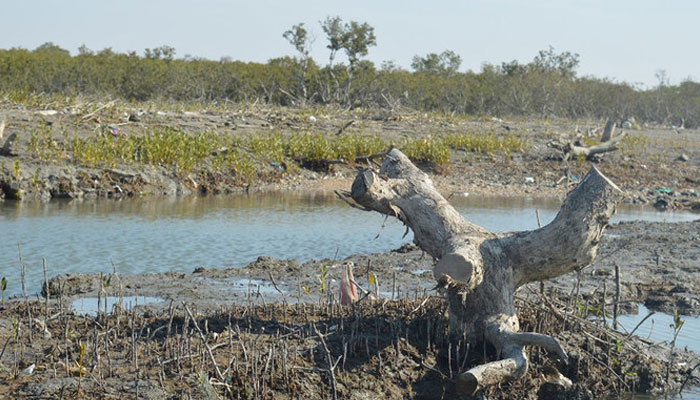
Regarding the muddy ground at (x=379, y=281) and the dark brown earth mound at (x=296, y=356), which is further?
the muddy ground at (x=379, y=281)

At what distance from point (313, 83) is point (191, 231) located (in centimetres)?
2004

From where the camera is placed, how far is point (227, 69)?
31766 millimetres

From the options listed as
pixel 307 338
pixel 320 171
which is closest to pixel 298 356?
pixel 307 338

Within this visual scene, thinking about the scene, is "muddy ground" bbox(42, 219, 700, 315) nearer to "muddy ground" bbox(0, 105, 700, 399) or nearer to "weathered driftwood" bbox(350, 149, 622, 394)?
"muddy ground" bbox(0, 105, 700, 399)

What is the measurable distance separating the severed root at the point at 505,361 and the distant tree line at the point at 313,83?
19.8 meters

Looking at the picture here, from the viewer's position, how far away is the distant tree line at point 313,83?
1091 inches

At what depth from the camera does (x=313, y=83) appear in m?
31.5

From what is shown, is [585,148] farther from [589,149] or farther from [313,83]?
[313,83]

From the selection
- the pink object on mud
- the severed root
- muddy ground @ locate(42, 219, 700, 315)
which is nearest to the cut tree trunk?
muddy ground @ locate(42, 219, 700, 315)

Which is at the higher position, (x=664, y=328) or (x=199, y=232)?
(x=664, y=328)

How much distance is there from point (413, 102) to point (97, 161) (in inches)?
793

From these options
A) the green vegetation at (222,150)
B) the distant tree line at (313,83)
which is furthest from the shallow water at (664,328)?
the distant tree line at (313,83)

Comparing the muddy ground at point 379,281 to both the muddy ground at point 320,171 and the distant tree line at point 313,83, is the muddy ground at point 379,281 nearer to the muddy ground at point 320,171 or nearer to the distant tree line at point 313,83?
the muddy ground at point 320,171

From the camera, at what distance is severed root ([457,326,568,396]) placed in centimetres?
512
